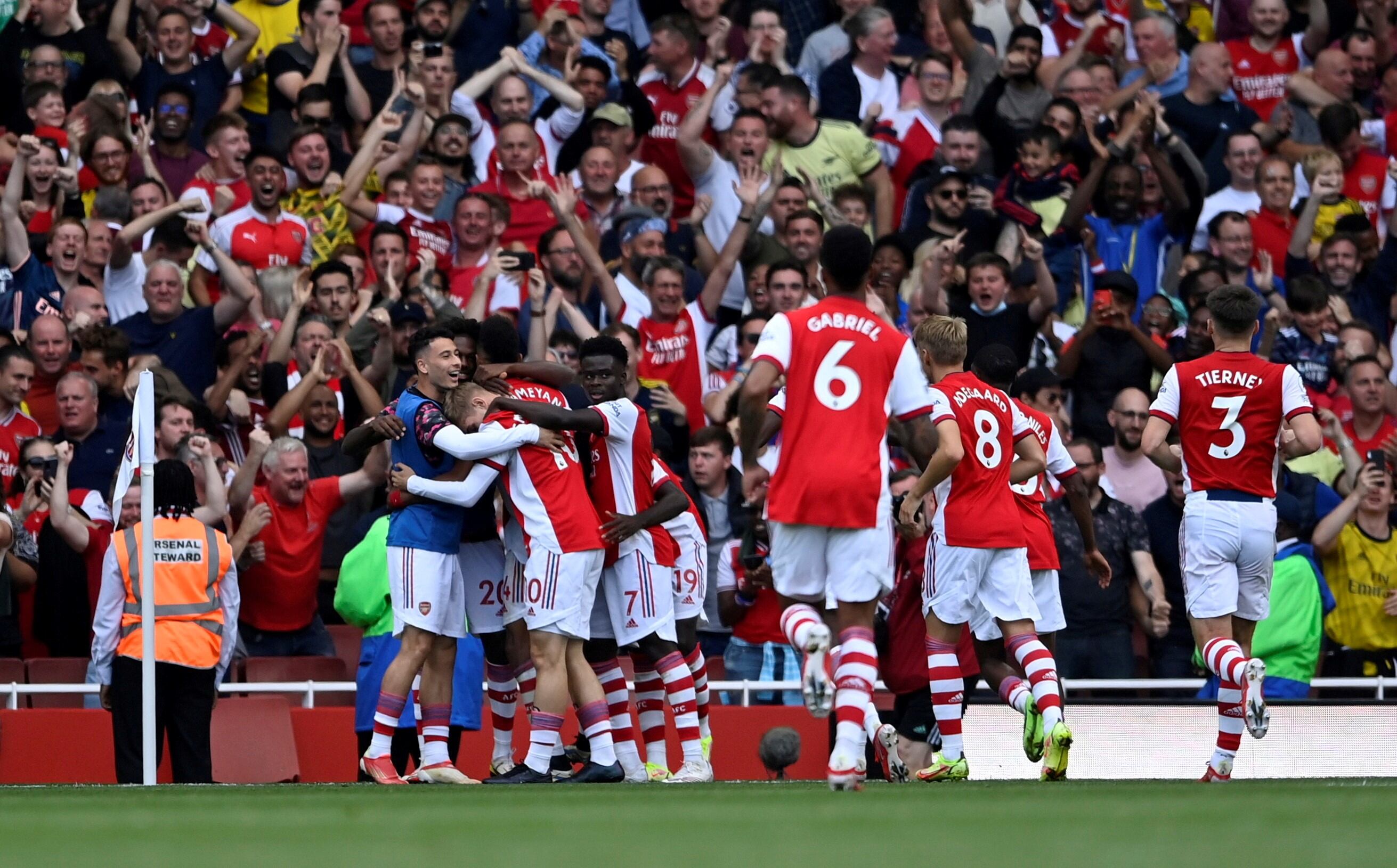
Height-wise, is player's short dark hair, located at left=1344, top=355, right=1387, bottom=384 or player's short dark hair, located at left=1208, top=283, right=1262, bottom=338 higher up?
player's short dark hair, located at left=1344, top=355, right=1387, bottom=384

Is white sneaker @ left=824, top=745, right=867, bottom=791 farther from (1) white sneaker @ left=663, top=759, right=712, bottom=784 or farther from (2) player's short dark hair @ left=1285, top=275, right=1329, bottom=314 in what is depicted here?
(2) player's short dark hair @ left=1285, top=275, right=1329, bottom=314

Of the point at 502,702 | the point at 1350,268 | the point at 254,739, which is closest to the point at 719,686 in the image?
the point at 502,702

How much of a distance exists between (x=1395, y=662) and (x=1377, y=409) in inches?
78.2

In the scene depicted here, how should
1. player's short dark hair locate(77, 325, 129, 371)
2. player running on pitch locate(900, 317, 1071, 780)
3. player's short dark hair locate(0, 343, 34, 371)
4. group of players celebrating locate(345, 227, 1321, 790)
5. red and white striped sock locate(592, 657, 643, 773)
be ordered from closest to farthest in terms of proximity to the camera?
player running on pitch locate(900, 317, 1071, 780), group of players celebrating locate(345, 227, 1321, 790), red and white striped sock locate(592, 657, 643, 773), player's short dark hair locate(0, 343, 34, 371), player's short dark hair locate(77, 325, 129, 371)

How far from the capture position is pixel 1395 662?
13961 mm

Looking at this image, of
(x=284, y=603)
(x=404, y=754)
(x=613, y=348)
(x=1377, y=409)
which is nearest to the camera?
(x=613, y=348)

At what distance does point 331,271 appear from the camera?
47.7 feet

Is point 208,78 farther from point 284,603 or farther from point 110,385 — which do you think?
point 284,603

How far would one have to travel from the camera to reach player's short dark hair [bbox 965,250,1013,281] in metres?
15.1

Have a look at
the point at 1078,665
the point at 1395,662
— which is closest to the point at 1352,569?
the point at 1395,662

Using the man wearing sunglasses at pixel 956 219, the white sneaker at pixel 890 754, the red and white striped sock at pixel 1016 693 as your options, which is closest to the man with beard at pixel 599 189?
the man wearing sunglasses at pixel 956 219

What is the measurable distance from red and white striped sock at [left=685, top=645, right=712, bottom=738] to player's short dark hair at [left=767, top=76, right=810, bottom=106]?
6327 mm

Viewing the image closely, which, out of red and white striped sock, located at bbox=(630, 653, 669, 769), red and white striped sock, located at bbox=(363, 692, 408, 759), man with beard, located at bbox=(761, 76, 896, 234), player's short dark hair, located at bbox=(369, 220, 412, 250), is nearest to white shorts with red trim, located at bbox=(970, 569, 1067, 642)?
red and white striped sock, located at bbox=(630, 653, 669, 769)

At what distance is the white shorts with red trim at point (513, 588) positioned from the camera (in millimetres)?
10844
